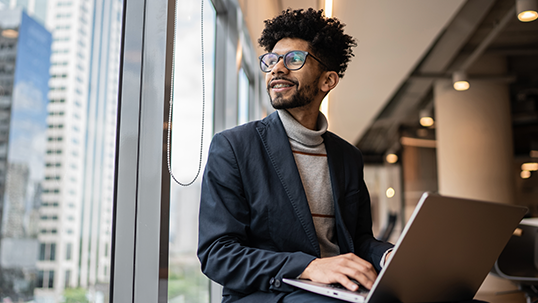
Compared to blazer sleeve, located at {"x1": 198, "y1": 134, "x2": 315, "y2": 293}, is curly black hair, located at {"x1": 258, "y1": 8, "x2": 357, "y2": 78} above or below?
above

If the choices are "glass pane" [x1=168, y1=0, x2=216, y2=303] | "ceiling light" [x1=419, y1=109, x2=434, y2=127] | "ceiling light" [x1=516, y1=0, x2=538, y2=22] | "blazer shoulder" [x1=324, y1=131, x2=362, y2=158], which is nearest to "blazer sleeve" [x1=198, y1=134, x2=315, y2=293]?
"blazer shoulder" [x1=324, y1=131, x2=362, y2=158]

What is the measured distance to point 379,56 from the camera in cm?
580

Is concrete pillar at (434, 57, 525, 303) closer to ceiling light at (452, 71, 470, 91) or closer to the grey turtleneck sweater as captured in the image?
ceiling light at (452, 71, 470, 91)

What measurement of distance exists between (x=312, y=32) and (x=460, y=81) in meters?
6.21

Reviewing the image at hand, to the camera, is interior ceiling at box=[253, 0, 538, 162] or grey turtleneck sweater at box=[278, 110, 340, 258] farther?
interior ceiling at box=[253, 0, 538, 162]

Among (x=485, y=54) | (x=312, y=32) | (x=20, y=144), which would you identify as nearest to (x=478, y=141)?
(x=485, y=54)

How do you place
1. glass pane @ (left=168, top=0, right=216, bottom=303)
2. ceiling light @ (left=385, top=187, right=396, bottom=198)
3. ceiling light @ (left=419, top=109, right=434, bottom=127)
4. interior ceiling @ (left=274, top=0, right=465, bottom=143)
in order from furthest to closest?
1. ceiling light @ (left=385, top=187, right=396, bottom=198)
2. ceiling light @ (left=419, top=109, right=434, bottom=127)
3. interior ceiling @ (left=274, top=0, right=465, bottom=143)
4. glass pane @ (left=168, top=0, right=216, bottom=303)

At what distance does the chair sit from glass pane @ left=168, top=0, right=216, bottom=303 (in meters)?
2.20

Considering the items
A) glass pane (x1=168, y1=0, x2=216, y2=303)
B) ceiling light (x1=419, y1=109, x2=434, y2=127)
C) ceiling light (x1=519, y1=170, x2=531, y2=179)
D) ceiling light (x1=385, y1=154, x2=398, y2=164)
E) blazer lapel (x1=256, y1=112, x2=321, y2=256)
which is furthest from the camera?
ceiling light (x1=385, y1=154, x2=398, y2=164)

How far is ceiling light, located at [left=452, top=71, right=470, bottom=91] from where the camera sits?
7020 millimetres

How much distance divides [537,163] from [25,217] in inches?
384

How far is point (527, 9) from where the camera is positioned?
4656 mm

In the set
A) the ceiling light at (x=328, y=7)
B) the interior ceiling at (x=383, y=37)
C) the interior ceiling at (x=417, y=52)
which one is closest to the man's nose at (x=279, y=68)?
the ceiling light at (x=328, y=7)

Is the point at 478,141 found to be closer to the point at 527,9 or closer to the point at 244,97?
the point at 527,9
